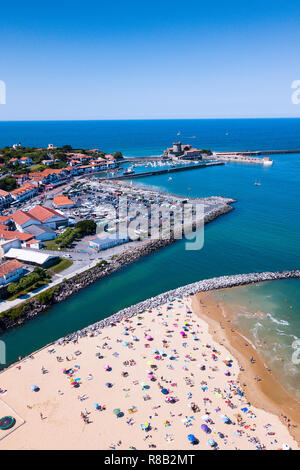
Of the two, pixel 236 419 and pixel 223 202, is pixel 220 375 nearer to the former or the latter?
pixel 236 419

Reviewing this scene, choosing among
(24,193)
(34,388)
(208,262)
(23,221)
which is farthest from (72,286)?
(24,193)

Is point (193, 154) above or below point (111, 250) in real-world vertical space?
above

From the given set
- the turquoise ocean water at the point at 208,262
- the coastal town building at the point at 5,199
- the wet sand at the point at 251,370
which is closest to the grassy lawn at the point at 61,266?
the turquoise ocean water at the point at 208,262

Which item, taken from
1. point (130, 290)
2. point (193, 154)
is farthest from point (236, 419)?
point (193, 154)

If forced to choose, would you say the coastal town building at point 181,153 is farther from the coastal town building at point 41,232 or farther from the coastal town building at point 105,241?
the coastal town building at point 41,232

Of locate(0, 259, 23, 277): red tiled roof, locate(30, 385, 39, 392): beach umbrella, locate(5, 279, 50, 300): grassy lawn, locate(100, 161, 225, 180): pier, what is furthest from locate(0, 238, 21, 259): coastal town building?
locate(100, 161, 225, 180): pier

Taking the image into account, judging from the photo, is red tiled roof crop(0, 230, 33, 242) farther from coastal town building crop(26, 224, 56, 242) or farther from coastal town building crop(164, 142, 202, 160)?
coastal town building crop(164, 142, 202, 160)

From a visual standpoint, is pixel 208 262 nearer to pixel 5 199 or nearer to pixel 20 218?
pixel 20 218
